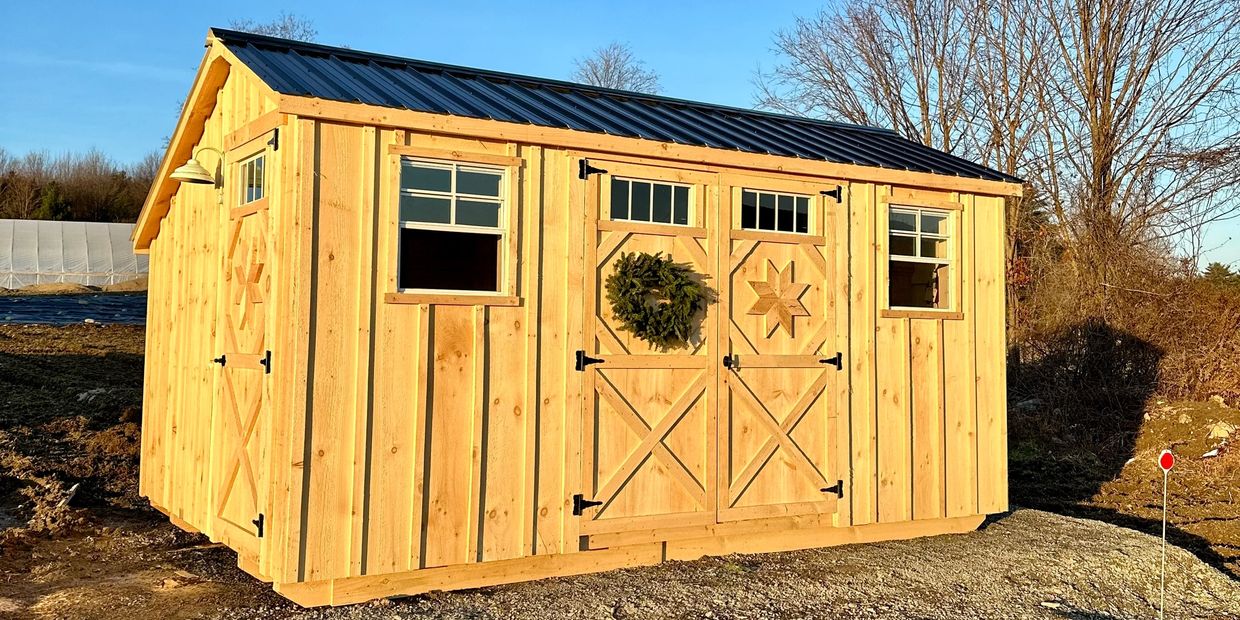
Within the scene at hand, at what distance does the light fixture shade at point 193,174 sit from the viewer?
23.9ft

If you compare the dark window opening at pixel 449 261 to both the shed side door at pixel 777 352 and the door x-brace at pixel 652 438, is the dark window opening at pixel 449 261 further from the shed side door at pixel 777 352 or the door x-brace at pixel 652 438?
the shed side door at pixel 777 352

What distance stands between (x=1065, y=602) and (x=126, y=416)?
9.97 metres

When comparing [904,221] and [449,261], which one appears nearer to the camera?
[449,261]

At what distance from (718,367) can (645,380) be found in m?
Answer: 0.61

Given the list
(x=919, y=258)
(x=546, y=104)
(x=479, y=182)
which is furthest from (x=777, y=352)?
(x=479, y=182)

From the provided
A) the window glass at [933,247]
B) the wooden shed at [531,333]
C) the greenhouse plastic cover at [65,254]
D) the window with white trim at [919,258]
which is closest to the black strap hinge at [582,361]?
the wooden shed at [531,333]

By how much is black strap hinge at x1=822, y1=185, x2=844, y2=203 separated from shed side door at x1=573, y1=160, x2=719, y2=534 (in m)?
1.06

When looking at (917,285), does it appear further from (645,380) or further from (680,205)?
(645,380)

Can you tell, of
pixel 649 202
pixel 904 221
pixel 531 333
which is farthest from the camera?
pixel 904 221

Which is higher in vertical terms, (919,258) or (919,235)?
(919,235)

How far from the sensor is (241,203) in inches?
286

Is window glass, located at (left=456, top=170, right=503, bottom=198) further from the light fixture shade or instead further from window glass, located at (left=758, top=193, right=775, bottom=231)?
window glass, located at (left=758, top=193, right=775, bottom=231)

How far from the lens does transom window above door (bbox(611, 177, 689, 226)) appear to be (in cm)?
743

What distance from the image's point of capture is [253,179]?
280 inches
